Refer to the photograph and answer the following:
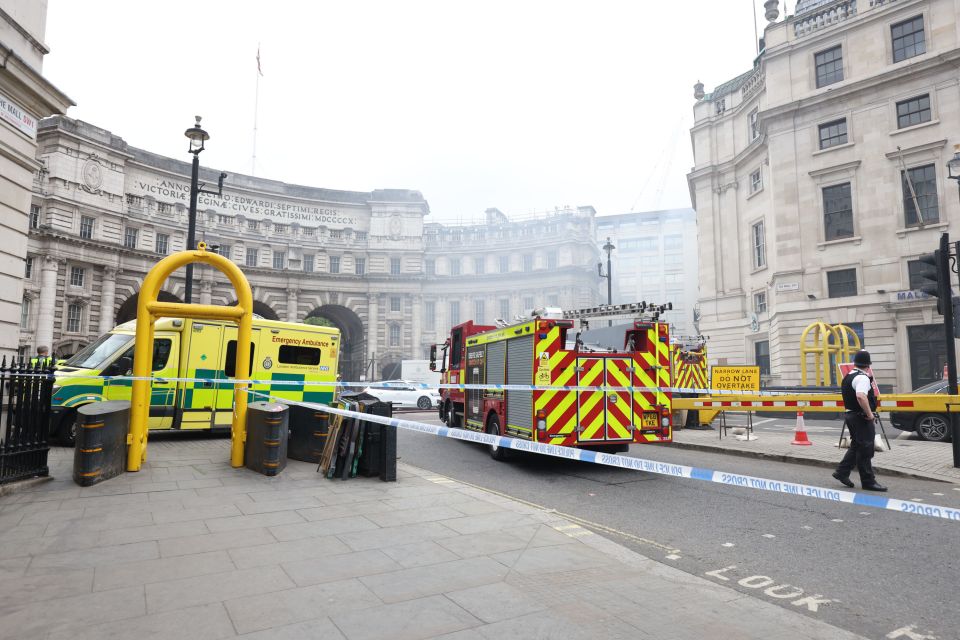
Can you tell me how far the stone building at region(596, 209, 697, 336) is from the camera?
88250 millimetres

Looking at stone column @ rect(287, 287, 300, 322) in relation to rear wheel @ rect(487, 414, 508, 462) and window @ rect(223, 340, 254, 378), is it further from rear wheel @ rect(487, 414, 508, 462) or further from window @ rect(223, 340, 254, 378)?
rear wheel @ rect(487, 414, 508, 462)

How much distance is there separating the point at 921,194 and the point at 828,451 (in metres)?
19.9

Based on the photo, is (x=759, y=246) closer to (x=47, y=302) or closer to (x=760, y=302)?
(x=760, y=302)

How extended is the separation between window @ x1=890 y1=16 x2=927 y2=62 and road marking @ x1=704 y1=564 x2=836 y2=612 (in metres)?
30.2

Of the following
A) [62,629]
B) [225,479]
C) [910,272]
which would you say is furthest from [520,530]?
[910,272]

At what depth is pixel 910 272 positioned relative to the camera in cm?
2475

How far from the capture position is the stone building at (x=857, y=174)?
24.4 metres

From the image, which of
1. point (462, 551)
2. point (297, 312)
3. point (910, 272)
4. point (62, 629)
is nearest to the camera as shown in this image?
point (62, 629)

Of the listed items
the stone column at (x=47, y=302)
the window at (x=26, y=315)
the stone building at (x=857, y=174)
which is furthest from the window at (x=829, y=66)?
the window at (x=26, y=315)

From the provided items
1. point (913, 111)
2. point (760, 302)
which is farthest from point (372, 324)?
point (913, 111)

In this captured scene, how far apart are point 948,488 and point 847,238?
71.6 ft

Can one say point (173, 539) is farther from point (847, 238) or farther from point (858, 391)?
point (847, 238)

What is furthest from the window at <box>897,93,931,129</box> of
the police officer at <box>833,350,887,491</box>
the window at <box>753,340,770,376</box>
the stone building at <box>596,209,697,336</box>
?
the stone building at <box>596,209,697,336</box>

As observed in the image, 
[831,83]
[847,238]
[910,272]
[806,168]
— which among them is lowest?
[910,272]
